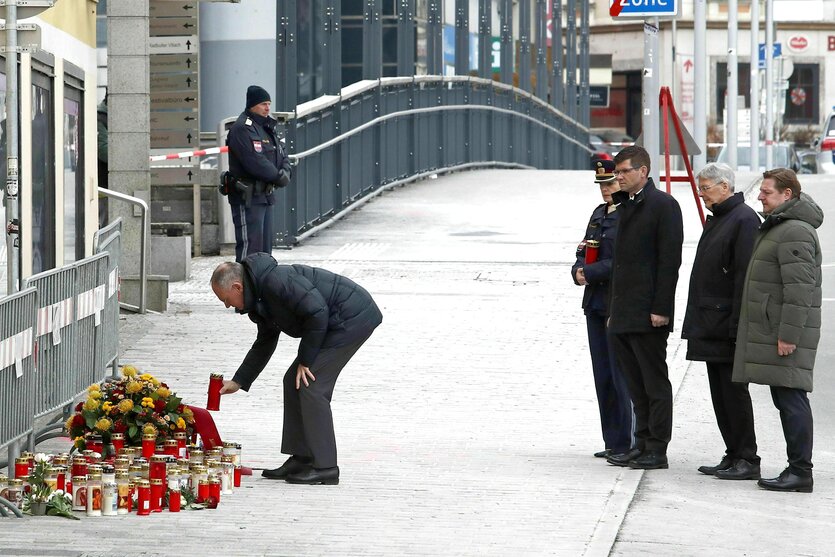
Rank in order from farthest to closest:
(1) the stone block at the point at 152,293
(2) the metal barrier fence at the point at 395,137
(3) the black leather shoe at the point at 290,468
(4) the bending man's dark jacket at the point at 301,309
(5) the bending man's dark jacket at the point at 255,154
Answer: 1. (2) the metal barrier fence at the point at 395,137
2. (1) the stone block at the point at 152,293
3. (5) the bending man's dark jacket at the point at 255,154
4. (3) the black leather shoe at the point at 290,468
5. (4) the bending man's dark jacket at the point at 301,309

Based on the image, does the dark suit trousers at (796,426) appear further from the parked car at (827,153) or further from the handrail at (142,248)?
the parked car at (827,153)

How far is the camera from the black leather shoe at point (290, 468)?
28.7 feet

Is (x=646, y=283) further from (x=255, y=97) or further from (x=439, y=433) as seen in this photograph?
(x=255, y=97)

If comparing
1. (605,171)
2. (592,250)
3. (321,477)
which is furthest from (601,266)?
(321,477)

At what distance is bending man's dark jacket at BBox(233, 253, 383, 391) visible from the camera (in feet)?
27.3

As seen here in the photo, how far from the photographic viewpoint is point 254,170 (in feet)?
46.8

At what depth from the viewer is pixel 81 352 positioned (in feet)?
31.4

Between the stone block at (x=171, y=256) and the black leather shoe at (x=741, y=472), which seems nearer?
the black leather shoe at (x=741, y=472)

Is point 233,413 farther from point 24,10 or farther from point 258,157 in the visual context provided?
point 258,157

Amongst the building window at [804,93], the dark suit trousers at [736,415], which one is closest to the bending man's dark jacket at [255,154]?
the dark suit trousers at [736,415]

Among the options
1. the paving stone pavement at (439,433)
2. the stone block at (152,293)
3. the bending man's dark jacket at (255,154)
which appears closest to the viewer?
the paving stone pavement at (439,433)

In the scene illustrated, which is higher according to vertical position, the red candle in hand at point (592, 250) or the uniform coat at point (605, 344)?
the red candle in hand at point (592, 250)

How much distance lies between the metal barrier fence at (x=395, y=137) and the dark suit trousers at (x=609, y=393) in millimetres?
10956

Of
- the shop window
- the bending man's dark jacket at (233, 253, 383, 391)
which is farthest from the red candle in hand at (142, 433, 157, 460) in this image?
the shop window
